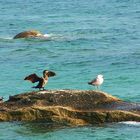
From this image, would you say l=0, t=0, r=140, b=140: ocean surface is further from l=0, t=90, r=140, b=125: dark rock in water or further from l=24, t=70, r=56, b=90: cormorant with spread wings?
l=24, t=70, r=56, b=90: cormorant with spread wings

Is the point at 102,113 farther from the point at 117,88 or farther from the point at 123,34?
the point at 123,34

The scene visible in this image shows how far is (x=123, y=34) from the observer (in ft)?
166

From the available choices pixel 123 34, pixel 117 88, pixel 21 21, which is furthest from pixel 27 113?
pixel 21 21

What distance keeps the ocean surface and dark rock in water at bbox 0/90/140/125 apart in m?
0.27

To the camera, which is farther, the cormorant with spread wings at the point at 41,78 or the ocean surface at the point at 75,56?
the cormorant with spread wings at the point at 41,78

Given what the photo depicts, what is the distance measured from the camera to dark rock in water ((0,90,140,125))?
20203 millimetres

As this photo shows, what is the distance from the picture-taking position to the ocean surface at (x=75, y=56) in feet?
65.0

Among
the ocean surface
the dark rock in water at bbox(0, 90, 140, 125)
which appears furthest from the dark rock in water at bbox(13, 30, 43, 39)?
the dark rock in water at bbox(0, 90, 140, 125)

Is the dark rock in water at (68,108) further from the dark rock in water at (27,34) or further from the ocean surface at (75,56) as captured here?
the dark rock in water at (27,34)

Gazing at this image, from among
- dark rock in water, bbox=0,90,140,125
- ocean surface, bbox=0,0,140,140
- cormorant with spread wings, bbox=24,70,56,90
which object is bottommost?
dark rock in water, bbox=0,90,140,125

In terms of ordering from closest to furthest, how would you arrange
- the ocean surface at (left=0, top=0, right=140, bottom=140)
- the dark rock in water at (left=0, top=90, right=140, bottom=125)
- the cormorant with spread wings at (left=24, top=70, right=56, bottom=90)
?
1. the ocean surface at (left=0, top=0, right=140, bottom=140)
2. the dark rock in water at (left=0, top=90, right=140, bottom=125)
3. the cormorant with spread wings at (left=24, top=70, right=56, bottom=90)

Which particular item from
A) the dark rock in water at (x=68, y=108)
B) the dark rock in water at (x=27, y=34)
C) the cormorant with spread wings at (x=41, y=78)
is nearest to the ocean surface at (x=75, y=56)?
the dark rock in water at (x=68, y=108)

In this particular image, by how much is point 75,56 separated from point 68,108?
19.4 metres

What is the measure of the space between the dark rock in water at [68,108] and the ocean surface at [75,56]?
0.27 meters
